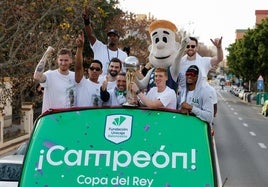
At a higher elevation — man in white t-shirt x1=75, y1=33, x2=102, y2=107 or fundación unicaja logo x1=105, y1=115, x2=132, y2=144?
man in white t-shirt x1=75, y1=33, x2=102, y2=107

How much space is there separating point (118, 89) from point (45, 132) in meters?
1.60

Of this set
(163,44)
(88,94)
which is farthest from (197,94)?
(163,44)

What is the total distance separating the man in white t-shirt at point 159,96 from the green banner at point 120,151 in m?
0.49

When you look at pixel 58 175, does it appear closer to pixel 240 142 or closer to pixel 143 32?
pixel 240 142

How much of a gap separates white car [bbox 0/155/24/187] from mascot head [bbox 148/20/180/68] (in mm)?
3157

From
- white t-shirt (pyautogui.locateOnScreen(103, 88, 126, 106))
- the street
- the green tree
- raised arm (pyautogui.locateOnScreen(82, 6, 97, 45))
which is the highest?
the green tree

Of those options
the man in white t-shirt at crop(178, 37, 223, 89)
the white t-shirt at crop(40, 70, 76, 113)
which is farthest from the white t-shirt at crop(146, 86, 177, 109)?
the man in white t-shirt at crop(178, 37, 223, 89)

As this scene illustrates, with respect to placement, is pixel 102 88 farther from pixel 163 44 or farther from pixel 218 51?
pixel 218 51

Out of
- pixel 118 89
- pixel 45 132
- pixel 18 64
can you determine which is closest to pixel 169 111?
pixel 45 132

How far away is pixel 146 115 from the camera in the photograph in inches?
167

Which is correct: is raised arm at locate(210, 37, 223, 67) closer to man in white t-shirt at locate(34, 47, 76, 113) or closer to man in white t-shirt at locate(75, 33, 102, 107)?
man in white t-shirt at locate(75, 33, 102, 107)

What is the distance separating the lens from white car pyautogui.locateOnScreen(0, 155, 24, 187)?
880 centimetres

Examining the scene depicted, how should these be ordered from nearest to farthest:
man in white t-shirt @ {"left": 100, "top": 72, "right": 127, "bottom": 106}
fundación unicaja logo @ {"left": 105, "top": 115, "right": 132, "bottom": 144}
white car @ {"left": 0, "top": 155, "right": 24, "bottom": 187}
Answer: fundación unicaja logo @ {"left": 105, "top": 115, "right": 132, "bottom": 144}
man in white t-shirt @ {"left": 100, "top": 72, "right": 127, "bottom": 106}
white car @ {"left": 0, "top": 155, "right": 24, "bottom": 187}

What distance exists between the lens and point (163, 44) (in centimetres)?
686
